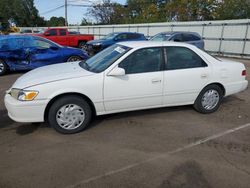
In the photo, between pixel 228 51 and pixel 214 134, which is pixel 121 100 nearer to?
pixel 214 134

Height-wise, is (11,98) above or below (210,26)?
below

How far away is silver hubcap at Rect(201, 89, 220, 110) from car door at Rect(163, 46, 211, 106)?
25 centimetres

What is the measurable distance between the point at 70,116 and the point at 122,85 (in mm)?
1048

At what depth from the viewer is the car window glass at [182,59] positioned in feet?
15.4

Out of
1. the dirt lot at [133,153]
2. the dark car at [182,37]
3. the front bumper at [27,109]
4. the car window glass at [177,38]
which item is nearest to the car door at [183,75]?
the dirt lot at [133,153]

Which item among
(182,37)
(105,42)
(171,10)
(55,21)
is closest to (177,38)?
(182,37)

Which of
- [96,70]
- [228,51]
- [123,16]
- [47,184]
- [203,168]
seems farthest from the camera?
[123,16]

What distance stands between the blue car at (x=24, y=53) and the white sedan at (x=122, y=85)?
4772 millimetres

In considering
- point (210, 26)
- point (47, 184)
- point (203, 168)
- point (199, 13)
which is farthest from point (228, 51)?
point (199, 13)

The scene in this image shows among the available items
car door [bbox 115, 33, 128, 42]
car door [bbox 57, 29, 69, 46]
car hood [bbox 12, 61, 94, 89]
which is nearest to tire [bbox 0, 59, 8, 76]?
car hood [bbox 12, 61, 94, 89]

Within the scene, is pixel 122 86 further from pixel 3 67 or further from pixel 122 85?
pixel 3 67

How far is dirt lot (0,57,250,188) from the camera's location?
3027 millimetres

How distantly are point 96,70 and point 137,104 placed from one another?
98 centimetres

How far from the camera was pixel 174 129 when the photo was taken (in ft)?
14.7
